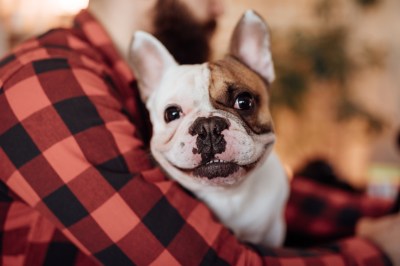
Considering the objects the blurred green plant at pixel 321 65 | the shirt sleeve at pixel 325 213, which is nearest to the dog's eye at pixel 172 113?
the shirt sleeve at pixel 325 213

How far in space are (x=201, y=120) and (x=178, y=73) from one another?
0.48ft

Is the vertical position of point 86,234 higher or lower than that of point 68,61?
lower

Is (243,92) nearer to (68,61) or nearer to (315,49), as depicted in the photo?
(68,61)

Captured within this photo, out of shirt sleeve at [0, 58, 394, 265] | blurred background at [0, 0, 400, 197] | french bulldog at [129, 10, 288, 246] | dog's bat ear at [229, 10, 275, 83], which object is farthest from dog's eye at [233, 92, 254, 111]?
blurred background at [0, 0, 400, 197]

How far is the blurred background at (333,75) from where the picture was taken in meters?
2.98

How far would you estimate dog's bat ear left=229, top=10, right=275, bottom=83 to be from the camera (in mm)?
799

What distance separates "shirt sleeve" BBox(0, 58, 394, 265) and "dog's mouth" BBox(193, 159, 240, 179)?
8 cm

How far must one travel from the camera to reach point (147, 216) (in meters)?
0.72

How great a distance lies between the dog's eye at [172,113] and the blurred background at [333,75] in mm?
1930

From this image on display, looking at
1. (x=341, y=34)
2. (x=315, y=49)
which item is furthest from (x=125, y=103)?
(x=341, y=34)

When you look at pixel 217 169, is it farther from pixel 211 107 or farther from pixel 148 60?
pixel 148 60

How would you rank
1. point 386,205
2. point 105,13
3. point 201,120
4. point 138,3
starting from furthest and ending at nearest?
point 386,205, point 105,13, point 138,3, point 201,120

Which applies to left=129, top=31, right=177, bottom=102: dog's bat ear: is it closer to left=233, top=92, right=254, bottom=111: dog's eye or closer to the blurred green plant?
left=233, top=92, right=254, bottom=111: dog's eye

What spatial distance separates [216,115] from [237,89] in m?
0.08
